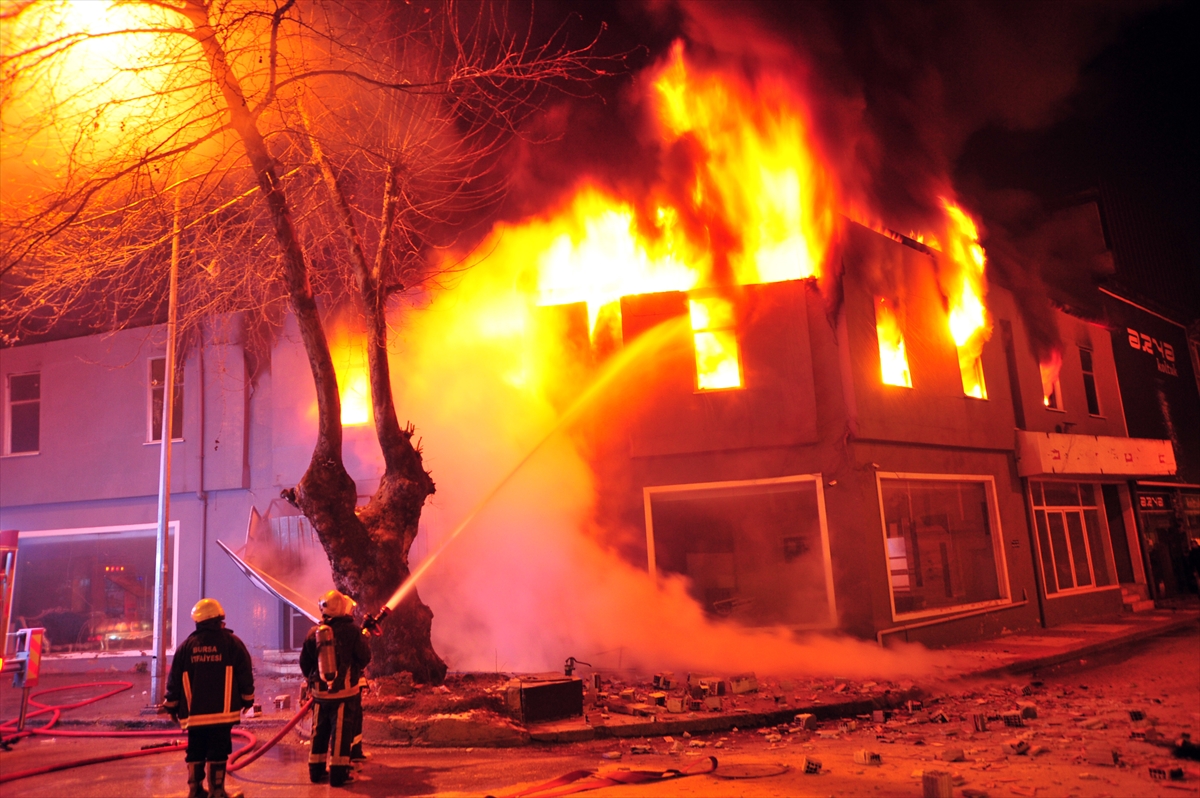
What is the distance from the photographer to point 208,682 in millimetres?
6895

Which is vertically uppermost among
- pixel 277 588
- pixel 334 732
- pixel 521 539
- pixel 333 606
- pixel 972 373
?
pixel 972 373

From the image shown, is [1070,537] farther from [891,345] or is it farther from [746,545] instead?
[746,545]

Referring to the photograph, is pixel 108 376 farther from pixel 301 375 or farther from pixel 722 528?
pixel 722 528

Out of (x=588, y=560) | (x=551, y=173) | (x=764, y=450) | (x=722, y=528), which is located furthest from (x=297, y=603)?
(x=551, y=173)

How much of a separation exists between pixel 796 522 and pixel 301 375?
9.76 metres

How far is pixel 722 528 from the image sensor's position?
46.8ft

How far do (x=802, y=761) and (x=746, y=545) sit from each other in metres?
6.52

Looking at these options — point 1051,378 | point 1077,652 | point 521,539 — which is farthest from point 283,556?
point 1051,378

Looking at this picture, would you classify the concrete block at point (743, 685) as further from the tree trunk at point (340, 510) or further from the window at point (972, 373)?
the window at point (972, 373)

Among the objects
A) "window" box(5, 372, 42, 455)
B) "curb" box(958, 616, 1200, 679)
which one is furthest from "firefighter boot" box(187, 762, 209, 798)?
"window" box(5, 372, 42, 455)

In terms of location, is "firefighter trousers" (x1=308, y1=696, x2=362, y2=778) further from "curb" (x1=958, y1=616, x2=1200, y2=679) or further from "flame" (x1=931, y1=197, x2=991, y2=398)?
"flame" (x1=931, y1=197, x2=991, y2=398)

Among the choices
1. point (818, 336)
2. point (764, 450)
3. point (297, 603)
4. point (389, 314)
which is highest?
point (389, 314)

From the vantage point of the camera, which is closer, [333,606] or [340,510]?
[333,606]

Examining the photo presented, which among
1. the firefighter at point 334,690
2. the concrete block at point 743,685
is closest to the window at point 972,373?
the concrete block at point 743,685
